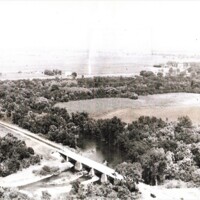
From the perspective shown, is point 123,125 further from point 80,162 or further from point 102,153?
point 80,162

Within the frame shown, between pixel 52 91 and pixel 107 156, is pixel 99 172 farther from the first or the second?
pixel 52 91

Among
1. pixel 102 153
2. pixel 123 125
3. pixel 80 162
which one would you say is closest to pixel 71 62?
pixel 123 125

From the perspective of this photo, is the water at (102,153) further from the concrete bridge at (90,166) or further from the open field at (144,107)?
the open field at (144,107)

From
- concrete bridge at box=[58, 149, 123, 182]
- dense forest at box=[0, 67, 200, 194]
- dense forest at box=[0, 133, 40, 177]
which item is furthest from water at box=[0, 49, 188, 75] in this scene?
dense forest at box=[0, 133, 40, 177]

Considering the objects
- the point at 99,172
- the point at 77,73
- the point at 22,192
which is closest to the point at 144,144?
the point at 99,172

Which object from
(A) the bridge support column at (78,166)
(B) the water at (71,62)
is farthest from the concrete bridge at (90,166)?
(B) the water at (71,62)

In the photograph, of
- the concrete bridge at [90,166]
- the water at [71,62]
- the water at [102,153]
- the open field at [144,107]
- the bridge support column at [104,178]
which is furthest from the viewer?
the water at [71,62]
